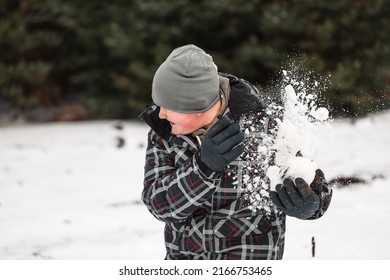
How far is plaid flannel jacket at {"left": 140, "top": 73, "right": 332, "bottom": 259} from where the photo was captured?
2.07m

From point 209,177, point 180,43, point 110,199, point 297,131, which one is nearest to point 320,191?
point 297,131

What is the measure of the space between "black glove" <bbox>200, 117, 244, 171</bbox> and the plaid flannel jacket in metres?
0.25

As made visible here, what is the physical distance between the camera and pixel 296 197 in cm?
190

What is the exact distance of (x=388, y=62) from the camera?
6039mm

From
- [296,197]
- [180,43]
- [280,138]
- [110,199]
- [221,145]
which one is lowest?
[296,197]

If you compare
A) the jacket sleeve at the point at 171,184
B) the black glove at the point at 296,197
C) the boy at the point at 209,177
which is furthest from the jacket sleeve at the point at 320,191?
the jacket sleeve at the point at 171,184

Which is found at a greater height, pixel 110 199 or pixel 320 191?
pixel 110 199

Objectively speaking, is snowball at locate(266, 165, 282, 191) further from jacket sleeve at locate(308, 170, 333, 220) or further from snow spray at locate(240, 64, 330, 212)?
jacket sleeve at locate(308, 170, 333, 220)

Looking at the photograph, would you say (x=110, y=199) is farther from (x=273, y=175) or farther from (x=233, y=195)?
(x=273, y=175)

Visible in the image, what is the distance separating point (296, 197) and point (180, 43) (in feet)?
15.7

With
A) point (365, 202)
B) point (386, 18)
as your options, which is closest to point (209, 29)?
point (386, 18)

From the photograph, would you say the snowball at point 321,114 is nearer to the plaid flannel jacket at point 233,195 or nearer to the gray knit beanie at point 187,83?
the plaid flannel jacket at point 233,195

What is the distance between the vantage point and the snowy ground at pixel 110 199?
10.1ft

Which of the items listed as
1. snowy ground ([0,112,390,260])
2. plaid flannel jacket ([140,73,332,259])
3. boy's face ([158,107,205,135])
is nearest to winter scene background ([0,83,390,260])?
snowy ground ([0,112,390,260])
